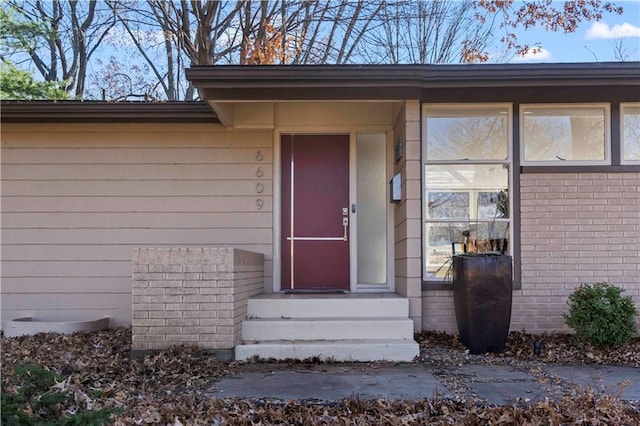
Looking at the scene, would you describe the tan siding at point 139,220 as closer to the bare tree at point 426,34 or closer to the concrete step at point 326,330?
the concrete step at point 326,330

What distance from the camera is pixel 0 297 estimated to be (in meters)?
6.45

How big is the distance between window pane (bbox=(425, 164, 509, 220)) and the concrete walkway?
6.39 feet

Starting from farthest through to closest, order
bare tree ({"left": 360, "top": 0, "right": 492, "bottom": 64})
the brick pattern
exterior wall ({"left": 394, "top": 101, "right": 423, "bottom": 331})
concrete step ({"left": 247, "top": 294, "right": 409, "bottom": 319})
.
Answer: bare tree ({"left": 360, "top": 0, "right": 492, "bottom": 64})
exterior wall ({"left": 394, "top": 101, "right": 423, "bottom": 331})
concrete step ({"left": 247, "top": 294, "right": 409, "bottom": 319})
the brick pattern

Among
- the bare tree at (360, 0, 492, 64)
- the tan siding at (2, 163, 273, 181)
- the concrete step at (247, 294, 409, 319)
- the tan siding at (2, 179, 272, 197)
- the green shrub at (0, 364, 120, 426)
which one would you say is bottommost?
the green shrub at (0, 364, 120, 426)

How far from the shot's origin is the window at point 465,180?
233 inches

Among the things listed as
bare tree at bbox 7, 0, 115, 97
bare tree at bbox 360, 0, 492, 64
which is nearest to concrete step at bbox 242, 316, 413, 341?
bare tree at bbox 360, 0, 492, 64

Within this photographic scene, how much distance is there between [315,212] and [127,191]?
7.93 ft

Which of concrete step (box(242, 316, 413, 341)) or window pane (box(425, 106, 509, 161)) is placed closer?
concrete step (box(242, 316, 413, 341))

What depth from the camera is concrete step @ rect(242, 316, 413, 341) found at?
5.14m

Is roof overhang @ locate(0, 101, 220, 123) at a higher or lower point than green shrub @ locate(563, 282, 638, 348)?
higher

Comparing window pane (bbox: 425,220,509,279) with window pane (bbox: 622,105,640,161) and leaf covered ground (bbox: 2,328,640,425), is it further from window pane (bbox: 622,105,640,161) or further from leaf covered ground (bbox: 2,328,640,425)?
window pane (bbox: 622,105,640,161)

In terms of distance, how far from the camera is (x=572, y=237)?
5875mm

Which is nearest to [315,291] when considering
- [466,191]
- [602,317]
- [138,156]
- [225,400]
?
[466,191]

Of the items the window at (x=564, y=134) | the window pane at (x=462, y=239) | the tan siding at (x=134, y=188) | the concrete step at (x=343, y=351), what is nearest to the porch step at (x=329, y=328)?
the concrete step at (x=343, y=351)
